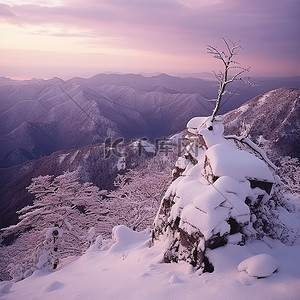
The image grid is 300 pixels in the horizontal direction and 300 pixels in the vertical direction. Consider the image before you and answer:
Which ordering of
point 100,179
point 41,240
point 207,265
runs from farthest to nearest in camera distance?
1. point 100,179
2. point 41,240
3. point 207,265

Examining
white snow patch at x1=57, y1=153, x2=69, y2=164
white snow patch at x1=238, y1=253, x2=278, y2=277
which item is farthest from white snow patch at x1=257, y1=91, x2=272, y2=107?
white snow patch at x1=238, y1=253, x2=278, y2=277

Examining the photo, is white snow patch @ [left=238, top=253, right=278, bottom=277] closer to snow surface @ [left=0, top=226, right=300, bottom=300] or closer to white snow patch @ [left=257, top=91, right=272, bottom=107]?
snow surface @ [left=0, top=226, right=300, bottom=300]

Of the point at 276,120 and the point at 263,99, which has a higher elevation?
the point at 263,99

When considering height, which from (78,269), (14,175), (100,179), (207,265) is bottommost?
(14,175)

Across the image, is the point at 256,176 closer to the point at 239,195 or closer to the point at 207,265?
the point at 239,195

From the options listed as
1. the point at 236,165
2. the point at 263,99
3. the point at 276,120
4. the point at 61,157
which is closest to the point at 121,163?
the point at 61,157

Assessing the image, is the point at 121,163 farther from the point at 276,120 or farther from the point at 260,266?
the point at 260,266

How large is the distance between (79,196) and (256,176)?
12.2 metres

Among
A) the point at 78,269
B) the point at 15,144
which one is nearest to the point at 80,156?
the point at 78,269

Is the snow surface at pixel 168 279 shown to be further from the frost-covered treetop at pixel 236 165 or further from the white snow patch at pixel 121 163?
the white snow patch at pixel 121 163

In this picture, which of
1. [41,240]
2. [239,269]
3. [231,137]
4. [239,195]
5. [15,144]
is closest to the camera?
[239,269]

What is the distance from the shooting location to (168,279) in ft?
23.3

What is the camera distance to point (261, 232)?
28.8ft

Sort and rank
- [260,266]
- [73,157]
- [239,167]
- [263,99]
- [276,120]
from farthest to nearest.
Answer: [263,99] → [73,157] → [276,120] → [239,167] → [260,266]
